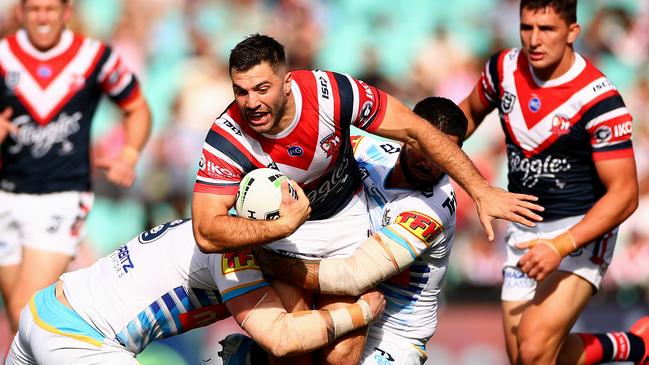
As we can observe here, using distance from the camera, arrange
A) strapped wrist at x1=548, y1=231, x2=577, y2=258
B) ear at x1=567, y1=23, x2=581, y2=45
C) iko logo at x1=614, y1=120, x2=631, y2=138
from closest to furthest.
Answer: strapped wrist at x1=548, y1=231, x2=577, y2=258, iko logo at x1=614, y1=120, x2=631, y2=138, ear at x1=567, y1=23, x2=581, y2=45

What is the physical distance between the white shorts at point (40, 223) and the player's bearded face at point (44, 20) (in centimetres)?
119

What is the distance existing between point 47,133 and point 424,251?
3393 millimetres

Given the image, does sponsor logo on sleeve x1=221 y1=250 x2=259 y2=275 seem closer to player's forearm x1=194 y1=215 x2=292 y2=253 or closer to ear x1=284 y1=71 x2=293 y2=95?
player's forearm x1=194 y1=215 x2=292 y2=253

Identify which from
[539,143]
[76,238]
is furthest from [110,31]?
[539,143]

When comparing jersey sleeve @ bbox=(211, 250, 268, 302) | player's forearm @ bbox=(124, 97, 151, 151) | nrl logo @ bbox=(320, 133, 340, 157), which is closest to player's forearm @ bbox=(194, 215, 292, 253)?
jersey sleeve @ bbox=(211, 250, 268, 302)

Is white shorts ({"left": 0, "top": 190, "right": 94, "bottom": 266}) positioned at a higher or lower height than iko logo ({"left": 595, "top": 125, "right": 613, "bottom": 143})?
lower

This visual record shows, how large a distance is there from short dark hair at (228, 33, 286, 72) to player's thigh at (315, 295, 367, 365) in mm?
1393

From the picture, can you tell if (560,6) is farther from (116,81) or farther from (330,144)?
(116,81)

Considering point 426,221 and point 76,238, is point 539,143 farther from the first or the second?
point 76,238

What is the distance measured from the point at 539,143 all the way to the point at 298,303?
82.1 inches

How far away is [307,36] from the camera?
1205 cm

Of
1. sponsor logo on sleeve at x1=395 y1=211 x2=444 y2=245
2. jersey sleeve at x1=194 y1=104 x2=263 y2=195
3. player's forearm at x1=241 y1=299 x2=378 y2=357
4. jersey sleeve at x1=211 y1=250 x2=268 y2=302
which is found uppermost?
jersey sleeve at x1=194 y1=104 x2=263 y2=195

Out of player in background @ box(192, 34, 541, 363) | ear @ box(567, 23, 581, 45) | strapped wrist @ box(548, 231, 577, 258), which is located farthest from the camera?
ear @ box(567, 23, 581, 45)

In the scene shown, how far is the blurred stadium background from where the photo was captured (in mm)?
11055
